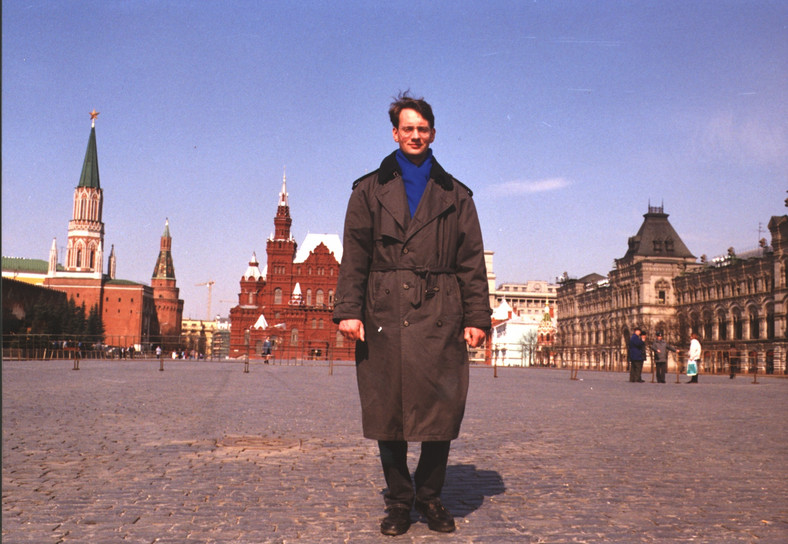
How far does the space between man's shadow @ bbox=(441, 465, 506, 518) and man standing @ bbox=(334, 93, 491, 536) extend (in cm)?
35

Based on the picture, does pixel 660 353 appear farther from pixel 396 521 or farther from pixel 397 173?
pixel 396 521

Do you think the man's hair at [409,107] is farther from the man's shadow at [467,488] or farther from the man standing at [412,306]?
the man's shadow at [467,488]

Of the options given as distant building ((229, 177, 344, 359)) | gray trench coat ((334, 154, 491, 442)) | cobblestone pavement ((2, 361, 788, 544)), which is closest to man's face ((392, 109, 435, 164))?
gray trench coat ((334, 154, 491, 442))

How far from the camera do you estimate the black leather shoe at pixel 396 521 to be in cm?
355

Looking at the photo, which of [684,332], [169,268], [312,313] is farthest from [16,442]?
[169,268]

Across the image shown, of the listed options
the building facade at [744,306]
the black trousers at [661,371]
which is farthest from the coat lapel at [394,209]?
the building facade at [744,306]

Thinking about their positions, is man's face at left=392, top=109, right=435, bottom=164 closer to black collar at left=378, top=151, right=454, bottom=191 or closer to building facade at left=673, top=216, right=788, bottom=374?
black collar at left=378, top=151, right=454, bottom=191

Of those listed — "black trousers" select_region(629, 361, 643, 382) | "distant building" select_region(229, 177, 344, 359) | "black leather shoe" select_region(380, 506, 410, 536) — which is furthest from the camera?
"distant building" select_region(229, 177, 344, 359)

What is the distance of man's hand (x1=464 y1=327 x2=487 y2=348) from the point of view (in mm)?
3787

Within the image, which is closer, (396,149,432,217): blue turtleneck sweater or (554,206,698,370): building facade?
(396,149,432,217): blue turtleneck sweater

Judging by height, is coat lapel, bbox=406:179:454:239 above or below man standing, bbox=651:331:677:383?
above

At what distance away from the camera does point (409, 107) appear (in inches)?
159

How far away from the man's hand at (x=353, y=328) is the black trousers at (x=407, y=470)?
1.79ft

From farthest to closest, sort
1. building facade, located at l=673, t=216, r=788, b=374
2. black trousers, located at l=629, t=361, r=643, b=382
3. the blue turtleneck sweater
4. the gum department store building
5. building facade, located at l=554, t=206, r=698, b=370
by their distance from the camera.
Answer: building facade, located at l=554, t=206, r=698, b=370, the gum department store building, building facade, located at l=673, t=216, r=788, b=374, black trousers, located at l=629, t=361, r=643, b=382, the blue turtleneck sweater
